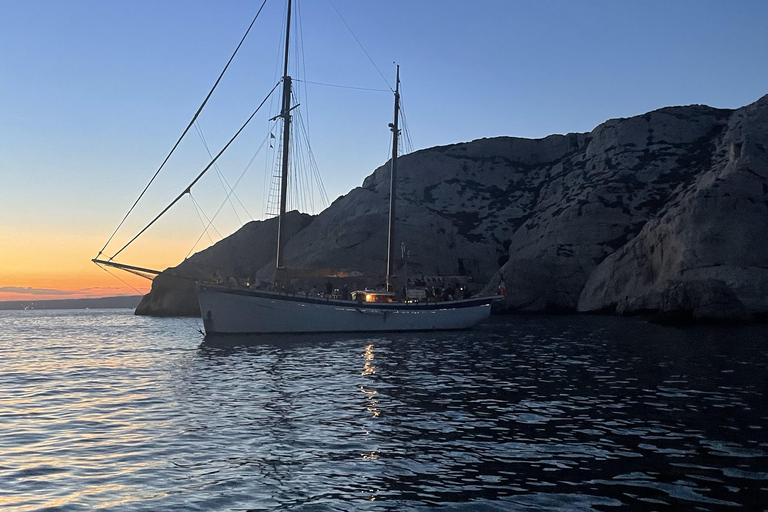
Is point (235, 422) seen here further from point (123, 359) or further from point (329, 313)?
point (329, 313)

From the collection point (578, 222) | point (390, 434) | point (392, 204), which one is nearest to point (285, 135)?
point (392, 204)

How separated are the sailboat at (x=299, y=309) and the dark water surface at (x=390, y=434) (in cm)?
1441

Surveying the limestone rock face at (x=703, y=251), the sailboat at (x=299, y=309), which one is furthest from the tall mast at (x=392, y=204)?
the limestone rock face at (x=703, y=251)

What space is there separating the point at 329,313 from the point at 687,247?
1593 inches

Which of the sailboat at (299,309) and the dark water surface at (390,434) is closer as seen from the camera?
the dark water surface at (390,434)

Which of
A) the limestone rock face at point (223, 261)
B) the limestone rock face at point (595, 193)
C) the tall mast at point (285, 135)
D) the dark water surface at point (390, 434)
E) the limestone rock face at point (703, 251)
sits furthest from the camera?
the limestone rock face at point (223, 261)

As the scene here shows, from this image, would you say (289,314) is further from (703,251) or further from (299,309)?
(703,251)

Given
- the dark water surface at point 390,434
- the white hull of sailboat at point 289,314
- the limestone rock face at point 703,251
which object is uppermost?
the limestone rock face at point 703,251

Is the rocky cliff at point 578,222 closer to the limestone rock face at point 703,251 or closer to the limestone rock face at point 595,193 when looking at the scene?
the limestone rock face at point 703,251

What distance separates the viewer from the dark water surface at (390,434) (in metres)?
9.91

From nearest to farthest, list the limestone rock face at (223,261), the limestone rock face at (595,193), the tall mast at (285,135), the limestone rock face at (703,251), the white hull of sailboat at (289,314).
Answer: the white hull of sailboat at (289,314) < the tall mast at (285,135) < the limestone rock face at (703,251) < the limestone rock face at (595,193) < the limestone rock face at (223,261)

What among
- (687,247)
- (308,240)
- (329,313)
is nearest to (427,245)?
(308,240)

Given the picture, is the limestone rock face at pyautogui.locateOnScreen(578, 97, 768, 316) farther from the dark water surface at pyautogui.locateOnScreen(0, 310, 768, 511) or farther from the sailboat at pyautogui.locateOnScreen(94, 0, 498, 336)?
the dark water surface at pyautogui.locateOnScreen(0, 310, 768, 511)

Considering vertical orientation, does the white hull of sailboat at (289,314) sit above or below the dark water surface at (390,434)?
above
